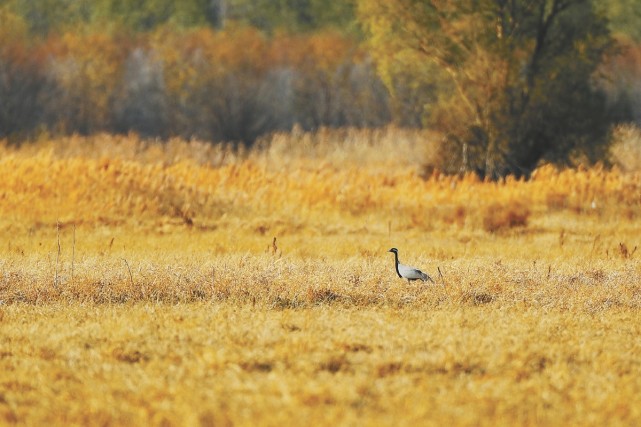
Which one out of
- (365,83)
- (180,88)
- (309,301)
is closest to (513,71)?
(365,83)

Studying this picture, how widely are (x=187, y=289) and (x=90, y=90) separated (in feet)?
90.8

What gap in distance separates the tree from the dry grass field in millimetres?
4484

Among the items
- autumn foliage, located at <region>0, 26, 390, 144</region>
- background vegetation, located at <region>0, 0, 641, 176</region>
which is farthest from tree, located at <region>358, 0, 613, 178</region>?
autumn foliage, located at <region>0, 26, 390, 144</region>

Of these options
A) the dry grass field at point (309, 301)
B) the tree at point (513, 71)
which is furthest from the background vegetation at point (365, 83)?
the dry grass field at point (309, 301)

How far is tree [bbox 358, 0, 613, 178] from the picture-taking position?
84.4 feet

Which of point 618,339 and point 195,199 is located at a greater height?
point 618,339

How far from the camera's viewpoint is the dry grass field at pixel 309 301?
7004 millimetres

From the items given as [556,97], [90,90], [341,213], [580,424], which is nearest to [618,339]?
[580,424]

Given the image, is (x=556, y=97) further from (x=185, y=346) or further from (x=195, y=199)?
(x=185, y=346)

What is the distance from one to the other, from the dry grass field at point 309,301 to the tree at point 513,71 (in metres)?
4.48

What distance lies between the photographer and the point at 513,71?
25.7 meters

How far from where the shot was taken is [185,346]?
8.48 m

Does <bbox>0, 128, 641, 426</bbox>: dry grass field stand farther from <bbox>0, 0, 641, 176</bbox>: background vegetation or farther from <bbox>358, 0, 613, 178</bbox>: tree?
<bbox>0, 0, 641, 176</bbox>: background vegetation

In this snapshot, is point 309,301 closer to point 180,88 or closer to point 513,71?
point 513,71
